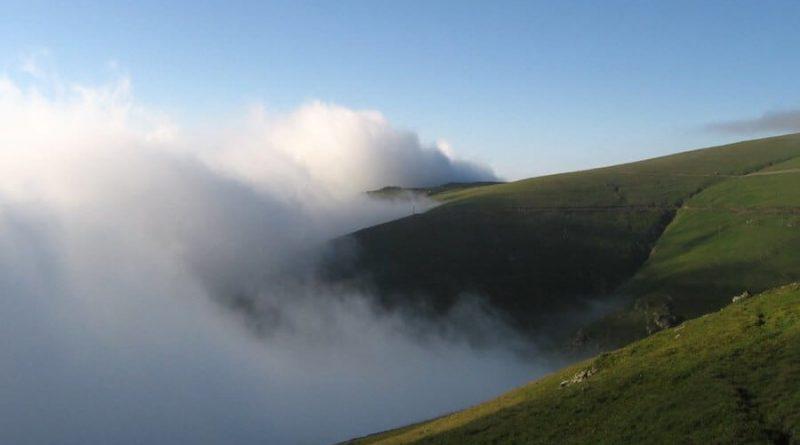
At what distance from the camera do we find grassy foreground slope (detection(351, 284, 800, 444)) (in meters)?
33.3

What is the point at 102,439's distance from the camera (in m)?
166

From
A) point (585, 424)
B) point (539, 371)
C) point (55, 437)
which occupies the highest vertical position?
point (585, 424)

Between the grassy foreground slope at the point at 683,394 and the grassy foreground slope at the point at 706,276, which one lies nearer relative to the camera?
the grassy foreground slope at the point at 683,394

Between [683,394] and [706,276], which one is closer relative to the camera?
[683,394]

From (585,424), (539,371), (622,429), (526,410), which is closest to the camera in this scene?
(622,429)

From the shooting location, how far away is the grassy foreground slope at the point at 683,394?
33.3 m

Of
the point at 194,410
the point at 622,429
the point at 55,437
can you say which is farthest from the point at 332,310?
the point at 622,429

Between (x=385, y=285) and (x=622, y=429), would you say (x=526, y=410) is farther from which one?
(x=385, y=285)

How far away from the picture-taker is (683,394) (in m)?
38.5

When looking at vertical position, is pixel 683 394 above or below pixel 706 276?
above

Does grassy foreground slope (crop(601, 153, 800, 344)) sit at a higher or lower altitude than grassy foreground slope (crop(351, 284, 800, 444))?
lower

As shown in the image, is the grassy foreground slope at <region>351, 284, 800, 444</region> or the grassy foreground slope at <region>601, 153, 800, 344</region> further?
the grassy foreground slope at <region>601, 153, 800, 344</region>

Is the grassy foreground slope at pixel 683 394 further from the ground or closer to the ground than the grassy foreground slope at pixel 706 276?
further from the ground

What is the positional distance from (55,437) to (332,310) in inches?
3405
